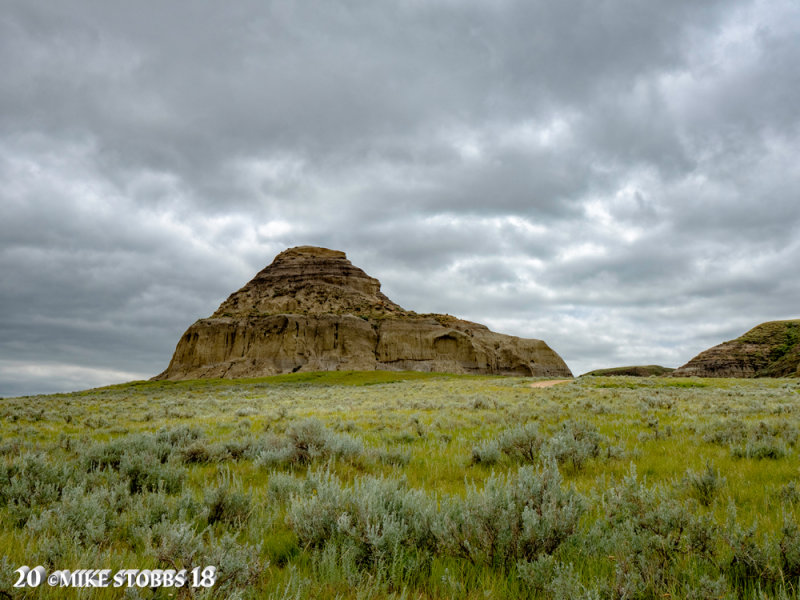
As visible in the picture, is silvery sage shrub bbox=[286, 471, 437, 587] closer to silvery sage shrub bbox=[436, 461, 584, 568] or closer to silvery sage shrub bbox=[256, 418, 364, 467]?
silvery sage shrub bbox=[436, 461, 584, 568]

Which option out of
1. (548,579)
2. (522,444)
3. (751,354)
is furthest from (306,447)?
(751,354)

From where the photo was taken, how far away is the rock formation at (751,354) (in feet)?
313

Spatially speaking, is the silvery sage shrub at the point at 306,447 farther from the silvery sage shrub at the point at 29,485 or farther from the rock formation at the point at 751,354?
the rock formation at the point at 751,354

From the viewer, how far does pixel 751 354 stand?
101 meters

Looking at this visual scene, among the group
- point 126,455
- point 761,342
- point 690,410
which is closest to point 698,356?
point 761,342

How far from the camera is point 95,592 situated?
2.41 m

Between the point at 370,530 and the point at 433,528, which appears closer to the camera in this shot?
the point at 370,530

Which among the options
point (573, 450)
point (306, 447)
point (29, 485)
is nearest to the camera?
point (29, 485)

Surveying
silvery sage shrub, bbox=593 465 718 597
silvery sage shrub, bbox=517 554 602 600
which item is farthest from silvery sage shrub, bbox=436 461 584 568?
silvery sage shrub, bbox=593 465 718 597

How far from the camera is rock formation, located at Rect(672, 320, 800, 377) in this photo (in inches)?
3750

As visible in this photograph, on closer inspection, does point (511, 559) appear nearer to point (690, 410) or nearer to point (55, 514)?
point (55, 514)

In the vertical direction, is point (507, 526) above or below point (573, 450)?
above

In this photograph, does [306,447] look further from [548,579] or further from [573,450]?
[548,579]

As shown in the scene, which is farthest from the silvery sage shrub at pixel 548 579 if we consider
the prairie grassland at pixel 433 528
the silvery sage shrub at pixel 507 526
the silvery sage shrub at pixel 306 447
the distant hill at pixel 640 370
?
the distant hill at pixel 640 370
